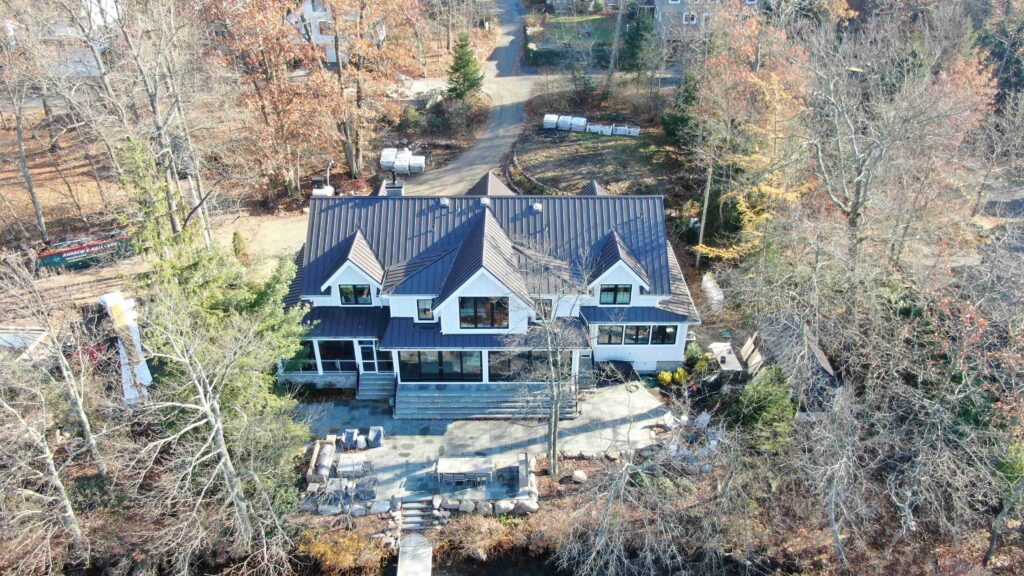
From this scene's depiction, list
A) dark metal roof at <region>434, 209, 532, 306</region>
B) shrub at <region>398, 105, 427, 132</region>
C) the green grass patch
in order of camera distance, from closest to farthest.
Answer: dark metal roof at <region>434, 209, 532, 306</region> → shrub at <region>398, 105, 427, 132</region> → the green grass patch

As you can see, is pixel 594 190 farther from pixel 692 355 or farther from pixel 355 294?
pixel 355 294

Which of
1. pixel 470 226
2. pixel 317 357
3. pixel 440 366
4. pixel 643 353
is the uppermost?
pixel 470 226

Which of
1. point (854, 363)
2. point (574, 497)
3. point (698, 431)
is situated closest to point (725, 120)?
point (854, 363)

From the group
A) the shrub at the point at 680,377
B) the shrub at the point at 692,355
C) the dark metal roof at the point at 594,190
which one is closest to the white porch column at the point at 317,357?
the dark metal roof at the point at 594,190

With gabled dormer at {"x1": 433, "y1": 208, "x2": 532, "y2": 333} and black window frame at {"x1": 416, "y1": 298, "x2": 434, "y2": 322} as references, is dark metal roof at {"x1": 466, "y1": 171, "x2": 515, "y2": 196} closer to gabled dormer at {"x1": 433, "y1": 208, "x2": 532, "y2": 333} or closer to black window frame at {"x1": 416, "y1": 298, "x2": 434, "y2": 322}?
gabled dormer at {"x1": 433, "y1": 208, "x2": 532, "y2": 333}

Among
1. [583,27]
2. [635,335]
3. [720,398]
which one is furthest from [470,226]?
[583,27]

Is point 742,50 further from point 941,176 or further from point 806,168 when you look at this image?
point 941,176

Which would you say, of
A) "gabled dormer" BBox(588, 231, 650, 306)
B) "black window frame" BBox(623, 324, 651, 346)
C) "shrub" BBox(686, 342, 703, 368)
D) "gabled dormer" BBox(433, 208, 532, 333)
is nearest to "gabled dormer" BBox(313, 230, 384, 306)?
"gabled dormer" BBox(433, 208, 532, 333)
